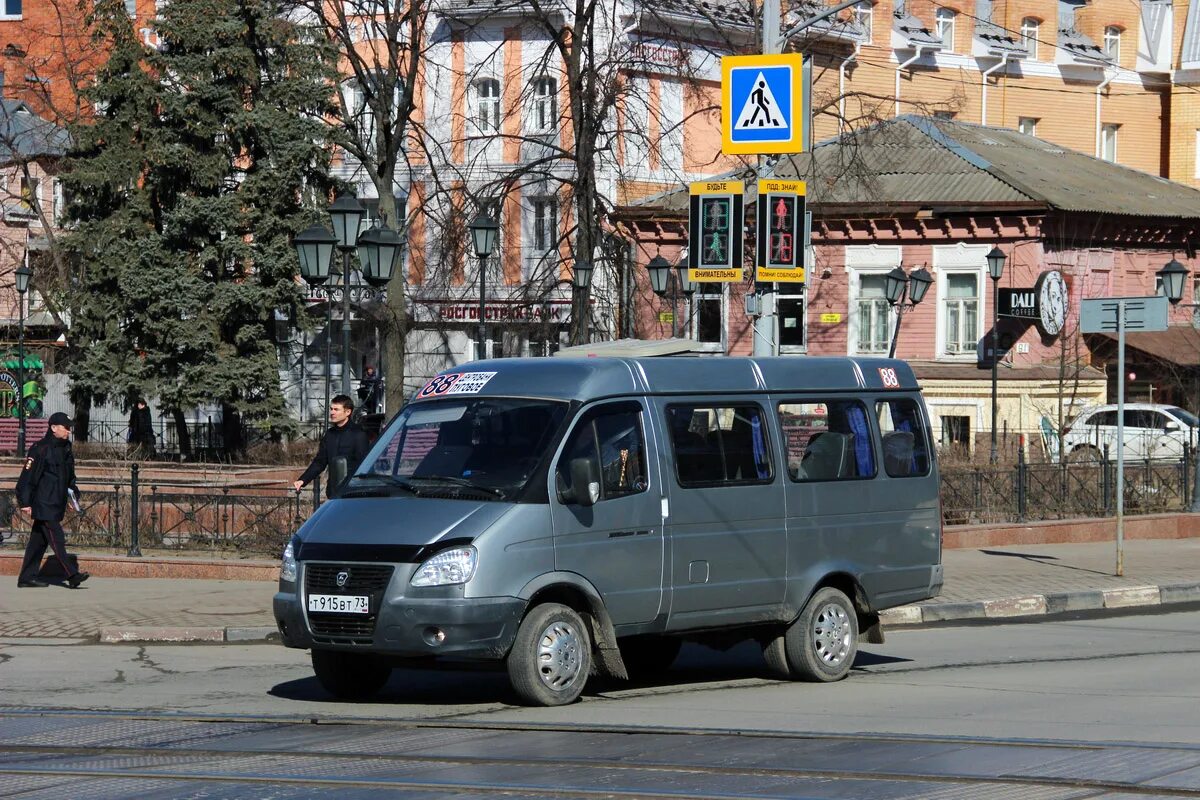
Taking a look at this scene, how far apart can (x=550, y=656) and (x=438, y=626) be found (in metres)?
0.79

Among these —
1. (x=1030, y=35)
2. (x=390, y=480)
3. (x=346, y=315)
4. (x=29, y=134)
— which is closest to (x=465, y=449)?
(x=390, y=480)

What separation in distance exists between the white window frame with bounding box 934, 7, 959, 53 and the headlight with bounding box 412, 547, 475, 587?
55512 millimetres

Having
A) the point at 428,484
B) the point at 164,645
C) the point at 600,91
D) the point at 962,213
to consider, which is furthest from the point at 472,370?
the point at 962,213

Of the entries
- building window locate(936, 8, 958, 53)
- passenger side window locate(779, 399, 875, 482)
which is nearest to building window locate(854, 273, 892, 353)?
building window locate(936, 8, 958, 53)

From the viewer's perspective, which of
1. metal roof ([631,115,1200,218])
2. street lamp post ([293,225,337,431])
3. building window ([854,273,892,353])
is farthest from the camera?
building window ([854,273,892,353])

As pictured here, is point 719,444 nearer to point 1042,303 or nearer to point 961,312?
point 1042,303

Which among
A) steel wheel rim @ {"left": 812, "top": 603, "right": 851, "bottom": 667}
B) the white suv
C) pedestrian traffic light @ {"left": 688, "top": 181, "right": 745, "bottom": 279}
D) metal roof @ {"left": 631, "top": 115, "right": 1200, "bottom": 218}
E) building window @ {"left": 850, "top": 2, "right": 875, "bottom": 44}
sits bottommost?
steel wheel rim @ {"left": 812, "top": 603, "right": 851, "bottom": 667}

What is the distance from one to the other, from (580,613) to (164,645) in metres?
5.06

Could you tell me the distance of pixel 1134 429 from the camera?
37.4 meters

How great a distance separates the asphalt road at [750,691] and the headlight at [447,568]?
83cm

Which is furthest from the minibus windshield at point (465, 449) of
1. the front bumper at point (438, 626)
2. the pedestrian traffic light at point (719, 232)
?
the pedestrian traffic light at point (719, 232)

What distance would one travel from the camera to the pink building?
4250cm

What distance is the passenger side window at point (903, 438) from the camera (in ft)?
43.0

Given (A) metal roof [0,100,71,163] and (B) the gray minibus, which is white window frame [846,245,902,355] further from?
(B) the gray minibus
